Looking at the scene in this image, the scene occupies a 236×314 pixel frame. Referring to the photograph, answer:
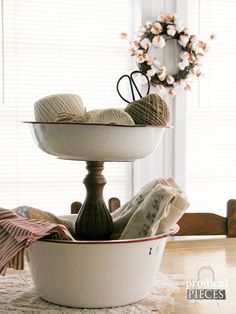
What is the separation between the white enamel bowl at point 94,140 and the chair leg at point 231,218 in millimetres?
749

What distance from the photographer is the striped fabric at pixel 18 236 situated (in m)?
0.77

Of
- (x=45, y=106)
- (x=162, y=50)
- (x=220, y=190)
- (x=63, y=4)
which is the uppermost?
(x=63, y=4)

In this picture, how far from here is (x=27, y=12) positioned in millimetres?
2873

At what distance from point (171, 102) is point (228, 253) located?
1.89 metres

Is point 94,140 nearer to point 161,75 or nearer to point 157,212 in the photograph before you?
point 157,212

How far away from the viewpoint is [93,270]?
0.81 metres

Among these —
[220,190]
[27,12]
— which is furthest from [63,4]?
[220,190]

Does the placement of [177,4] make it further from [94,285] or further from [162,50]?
[94,285]

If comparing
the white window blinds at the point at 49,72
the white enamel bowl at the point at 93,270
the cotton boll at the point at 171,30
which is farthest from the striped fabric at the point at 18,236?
the cotton boll at the point at 171,30

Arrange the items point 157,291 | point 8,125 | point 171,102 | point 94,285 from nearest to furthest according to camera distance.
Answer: point 94,285 → point 157,291 → point 8,125 → point 171,102

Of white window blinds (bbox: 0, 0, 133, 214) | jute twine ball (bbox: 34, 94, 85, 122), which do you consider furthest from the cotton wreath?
Result: jute twine ball (bbox: 34, 94, 85, 122)

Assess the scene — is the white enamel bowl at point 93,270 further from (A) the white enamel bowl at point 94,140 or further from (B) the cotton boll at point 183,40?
(B) the cotton boll at point 183,40

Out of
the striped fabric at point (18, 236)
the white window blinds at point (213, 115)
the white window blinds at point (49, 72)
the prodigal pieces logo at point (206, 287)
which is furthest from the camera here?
the white window blinds at point (213, 115)

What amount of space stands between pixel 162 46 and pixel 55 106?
7.04 ft
